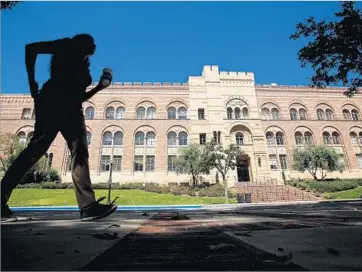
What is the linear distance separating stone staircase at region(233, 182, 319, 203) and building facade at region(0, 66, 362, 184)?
2673 mm

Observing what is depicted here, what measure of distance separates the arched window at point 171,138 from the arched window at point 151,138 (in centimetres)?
201

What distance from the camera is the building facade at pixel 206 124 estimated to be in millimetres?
32094

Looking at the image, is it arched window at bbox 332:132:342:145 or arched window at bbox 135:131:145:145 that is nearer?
arched window at bbox 135:131:145:145

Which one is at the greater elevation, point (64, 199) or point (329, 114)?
point (329, 114)

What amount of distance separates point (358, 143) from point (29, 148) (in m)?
42.8

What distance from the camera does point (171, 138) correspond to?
3384cm

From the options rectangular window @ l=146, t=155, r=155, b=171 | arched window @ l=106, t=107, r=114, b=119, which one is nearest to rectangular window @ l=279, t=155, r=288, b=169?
rectangular window @ l=146, t=155, r=155, b=171

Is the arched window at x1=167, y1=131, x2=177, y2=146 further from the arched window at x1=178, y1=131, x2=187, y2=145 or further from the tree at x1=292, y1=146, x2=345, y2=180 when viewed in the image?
the tree at x1=292, y1=146, x2=345, y2=180

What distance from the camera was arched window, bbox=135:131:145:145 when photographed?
33331mm

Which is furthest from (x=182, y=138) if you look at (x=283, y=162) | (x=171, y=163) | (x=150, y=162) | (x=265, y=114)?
(x=283, y=162)

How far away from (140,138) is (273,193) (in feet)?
61.1

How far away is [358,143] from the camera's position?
3503 cm

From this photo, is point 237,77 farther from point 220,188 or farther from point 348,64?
point 348,64

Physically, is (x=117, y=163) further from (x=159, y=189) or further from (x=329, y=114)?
(x=329, y=114)
